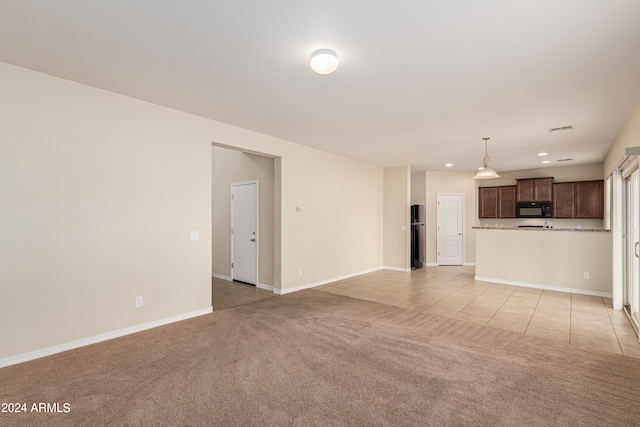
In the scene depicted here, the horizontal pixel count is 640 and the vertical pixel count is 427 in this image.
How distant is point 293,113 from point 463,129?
256cm

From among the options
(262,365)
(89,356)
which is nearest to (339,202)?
(262,365)

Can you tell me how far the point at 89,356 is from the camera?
2.92 m

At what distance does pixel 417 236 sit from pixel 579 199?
12.6ft

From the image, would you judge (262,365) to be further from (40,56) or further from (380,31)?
(40,56)

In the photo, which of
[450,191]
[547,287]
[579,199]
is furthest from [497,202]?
[547,287]

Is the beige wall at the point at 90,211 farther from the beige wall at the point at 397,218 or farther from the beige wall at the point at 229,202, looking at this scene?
the beige wall at the point at 397,218

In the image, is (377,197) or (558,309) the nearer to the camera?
(558,309)

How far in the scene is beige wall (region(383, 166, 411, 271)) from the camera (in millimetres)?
7578

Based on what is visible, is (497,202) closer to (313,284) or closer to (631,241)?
(631,241)

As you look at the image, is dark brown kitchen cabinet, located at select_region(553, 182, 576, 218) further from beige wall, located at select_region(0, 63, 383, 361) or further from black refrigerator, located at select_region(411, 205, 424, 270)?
Answer: beige wall, located at select_region(0, 63, 383, 361)

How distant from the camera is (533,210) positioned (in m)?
7.86

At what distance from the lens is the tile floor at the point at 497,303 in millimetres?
3567

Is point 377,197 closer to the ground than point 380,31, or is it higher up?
closer to the ground

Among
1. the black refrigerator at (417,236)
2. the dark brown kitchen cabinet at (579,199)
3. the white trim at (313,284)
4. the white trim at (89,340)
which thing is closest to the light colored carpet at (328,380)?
the white trim at (89,340)
